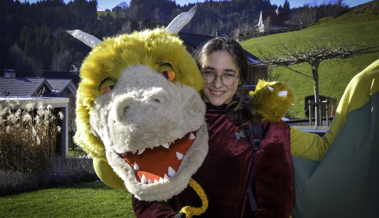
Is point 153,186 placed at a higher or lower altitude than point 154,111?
lower

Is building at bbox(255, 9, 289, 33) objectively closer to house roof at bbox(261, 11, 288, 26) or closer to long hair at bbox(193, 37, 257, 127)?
house roof at bbox(261, 11, 288, 26)

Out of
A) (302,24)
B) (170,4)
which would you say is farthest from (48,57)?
(170,4)

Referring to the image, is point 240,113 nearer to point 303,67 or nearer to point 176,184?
point 176,184

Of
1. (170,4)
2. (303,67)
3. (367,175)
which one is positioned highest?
(170,4)

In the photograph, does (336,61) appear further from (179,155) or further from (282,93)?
(179,155)

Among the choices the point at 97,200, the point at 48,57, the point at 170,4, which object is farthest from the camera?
the point at 170,4

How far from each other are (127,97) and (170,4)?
135948mm

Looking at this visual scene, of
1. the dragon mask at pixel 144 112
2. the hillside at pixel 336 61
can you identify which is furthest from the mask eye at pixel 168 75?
the hillside at pixel 336 61

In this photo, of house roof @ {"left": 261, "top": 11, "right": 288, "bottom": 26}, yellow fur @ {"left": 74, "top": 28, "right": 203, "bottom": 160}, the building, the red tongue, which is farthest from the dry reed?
house roof @ {"left": 261, "top": 11, "right": 288, "bottom": 26}

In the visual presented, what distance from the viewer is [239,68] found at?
1.59m

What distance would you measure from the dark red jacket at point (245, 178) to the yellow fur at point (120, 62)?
1.25ft

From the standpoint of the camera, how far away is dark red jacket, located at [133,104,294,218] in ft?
4.36

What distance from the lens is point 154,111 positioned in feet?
3.28

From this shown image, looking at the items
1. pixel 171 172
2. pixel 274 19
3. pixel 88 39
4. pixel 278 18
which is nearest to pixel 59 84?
pixel 88 39
